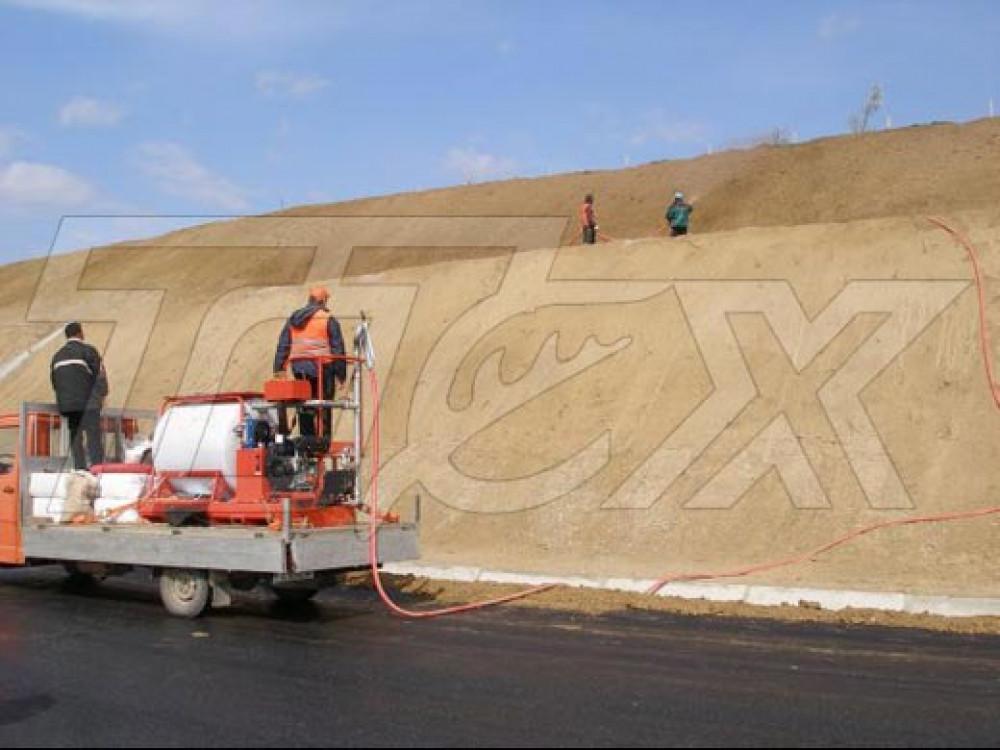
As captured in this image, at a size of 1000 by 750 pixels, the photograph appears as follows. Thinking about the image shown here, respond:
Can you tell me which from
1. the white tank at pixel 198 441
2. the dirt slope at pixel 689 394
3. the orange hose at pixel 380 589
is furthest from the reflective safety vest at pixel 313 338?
the dirt slope at pixel 689 394

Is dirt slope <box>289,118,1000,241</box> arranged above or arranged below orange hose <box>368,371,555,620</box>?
above

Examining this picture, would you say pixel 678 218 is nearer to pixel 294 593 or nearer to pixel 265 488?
pixel 294 593

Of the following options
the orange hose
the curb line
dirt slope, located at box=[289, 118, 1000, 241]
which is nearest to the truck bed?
the orange hose

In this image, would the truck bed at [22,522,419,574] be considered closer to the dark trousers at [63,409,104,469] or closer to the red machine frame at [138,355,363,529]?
the red machine frame at [138,355,363,529]

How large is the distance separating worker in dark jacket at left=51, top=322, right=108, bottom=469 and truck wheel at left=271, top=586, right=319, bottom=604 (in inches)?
111

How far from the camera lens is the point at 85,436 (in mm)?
12023

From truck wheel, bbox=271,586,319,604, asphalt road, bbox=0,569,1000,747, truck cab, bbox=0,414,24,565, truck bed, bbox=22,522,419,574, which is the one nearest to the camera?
asphalt road, bbox=0,569,1000,747

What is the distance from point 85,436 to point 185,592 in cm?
284

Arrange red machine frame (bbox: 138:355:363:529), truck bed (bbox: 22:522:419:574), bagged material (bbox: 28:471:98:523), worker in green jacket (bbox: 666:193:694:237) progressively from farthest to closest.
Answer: worker in green jacket (bbox: 666:193:694:237), bagged material (bbox: 28:471:98:523), red machine frame (bbox: 138:355:363:529), truck bed (bbox: 22:522:419:574)

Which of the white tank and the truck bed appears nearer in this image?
the truck bed

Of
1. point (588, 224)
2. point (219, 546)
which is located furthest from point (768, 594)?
point (588, 224)

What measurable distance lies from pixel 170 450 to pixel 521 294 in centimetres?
1176

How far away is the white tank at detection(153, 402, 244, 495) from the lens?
10.2 m

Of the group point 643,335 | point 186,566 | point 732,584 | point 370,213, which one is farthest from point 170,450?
point 370,213
